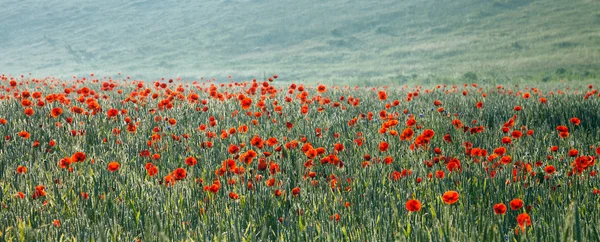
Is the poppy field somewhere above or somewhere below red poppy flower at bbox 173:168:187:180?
below

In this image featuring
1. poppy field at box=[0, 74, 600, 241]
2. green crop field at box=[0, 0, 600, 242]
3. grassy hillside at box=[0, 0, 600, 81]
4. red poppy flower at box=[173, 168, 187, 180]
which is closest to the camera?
poppy field at box=[0, 74, 600, 241]

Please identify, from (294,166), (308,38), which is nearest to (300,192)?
(294,166)

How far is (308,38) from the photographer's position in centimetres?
5575

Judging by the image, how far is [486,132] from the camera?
5.03 m

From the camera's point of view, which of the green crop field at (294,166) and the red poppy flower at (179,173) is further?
the red poppy flower at (179,173)

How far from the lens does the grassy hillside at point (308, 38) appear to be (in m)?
38.0

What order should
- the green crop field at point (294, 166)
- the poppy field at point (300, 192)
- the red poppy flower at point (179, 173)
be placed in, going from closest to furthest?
1. the poppy field at point (300, 192)
2. the green crop field at point (294, 166)
3. the red poppy flower at point (179, 173)

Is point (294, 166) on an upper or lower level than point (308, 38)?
upper

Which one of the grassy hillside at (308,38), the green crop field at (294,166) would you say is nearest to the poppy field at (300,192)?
the green crop field at (294,166)

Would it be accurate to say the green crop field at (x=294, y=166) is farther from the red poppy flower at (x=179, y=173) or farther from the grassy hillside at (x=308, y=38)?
the grassy hillside at (x=308, y=38)

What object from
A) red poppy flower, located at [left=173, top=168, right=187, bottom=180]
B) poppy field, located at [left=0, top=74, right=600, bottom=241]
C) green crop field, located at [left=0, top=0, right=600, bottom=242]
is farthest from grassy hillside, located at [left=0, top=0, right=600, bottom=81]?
red poppy flower, located at [left=173, top=168, right=187, bottom=180]

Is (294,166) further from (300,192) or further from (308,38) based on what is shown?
(308,38)

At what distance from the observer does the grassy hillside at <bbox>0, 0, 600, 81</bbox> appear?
125ft

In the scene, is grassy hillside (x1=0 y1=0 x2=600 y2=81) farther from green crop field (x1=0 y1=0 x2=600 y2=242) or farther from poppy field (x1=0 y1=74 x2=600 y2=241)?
poppy field (x1=0 y1=74 x2=600 y2=241)
